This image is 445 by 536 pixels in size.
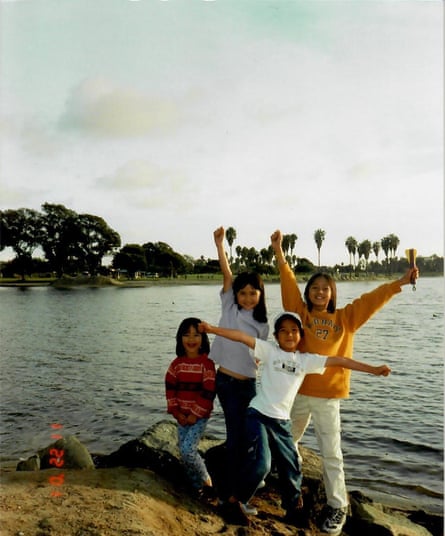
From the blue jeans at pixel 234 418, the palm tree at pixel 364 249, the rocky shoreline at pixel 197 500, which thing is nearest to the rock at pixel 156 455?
the rocky shoreline at pixel 197 500

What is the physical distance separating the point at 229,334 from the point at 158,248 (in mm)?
90581

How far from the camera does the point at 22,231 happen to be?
72.8 m

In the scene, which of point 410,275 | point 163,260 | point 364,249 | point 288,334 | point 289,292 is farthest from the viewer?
point 364,249

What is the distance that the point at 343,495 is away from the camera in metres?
4.43

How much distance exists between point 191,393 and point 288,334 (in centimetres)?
104

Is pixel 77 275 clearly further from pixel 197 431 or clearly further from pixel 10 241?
pixel 197 431

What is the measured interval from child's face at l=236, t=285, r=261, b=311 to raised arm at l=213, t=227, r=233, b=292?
0.21m

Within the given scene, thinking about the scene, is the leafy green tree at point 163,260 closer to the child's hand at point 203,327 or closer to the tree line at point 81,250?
the tree line at point 81,250

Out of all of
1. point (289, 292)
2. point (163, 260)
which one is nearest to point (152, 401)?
point (289, 292)

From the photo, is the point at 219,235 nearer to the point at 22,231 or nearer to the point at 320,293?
the point at 320,293

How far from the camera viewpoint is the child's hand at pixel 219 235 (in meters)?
4.92

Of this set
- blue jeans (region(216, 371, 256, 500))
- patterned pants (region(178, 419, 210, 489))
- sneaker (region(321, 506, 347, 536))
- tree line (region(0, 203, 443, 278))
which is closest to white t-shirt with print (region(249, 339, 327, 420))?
blue jeans (region(216, 371, 256, 500))

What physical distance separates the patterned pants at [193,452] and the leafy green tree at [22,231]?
70555 millimetres

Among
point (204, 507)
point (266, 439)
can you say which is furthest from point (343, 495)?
point (204, 507)
